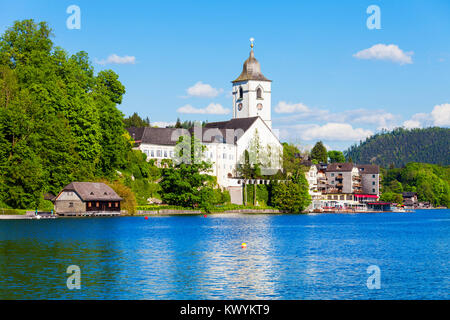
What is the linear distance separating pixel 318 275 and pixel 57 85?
6159 cm

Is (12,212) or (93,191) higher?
(93,191)

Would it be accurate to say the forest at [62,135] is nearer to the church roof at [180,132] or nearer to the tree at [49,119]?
the tree at [49,119]

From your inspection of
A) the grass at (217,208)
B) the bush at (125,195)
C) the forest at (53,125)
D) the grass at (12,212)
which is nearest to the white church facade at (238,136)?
the grass at (217,208)

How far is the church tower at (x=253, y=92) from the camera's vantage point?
479ft

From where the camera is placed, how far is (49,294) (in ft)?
89.1

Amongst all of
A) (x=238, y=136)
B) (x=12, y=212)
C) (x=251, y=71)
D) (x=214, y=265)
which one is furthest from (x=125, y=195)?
(x=251, y=71)

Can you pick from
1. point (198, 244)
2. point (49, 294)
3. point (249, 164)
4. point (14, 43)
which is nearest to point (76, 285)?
point (49, 294)

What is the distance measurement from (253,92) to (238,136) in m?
17.6

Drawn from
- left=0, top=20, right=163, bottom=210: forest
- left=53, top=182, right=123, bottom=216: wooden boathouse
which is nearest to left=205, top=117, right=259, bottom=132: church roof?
left=0, top=20, right=163, bottom=210: forest

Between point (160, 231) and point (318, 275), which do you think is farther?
point (160, 231)

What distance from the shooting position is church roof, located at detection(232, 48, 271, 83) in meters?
146

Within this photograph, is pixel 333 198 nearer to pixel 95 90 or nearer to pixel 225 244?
pixel 95 90

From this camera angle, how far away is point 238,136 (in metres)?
133

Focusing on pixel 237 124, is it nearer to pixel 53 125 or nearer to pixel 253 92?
pixel 253 92
